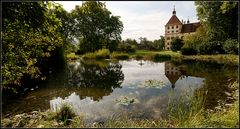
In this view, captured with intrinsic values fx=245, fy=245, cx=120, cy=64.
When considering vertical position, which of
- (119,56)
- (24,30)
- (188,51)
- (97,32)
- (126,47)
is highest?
(97,32)

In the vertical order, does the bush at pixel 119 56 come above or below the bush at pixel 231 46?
below

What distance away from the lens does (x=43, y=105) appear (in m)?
8.46

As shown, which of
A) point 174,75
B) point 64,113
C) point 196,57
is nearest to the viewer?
point 64,113

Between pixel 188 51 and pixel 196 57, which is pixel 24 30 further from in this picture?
pixel 188 51

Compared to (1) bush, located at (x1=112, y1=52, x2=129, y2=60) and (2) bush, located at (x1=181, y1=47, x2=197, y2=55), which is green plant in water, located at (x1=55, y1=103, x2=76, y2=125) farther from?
(2) bush, located at (x1=181, y1=47, x2=197, y2=55)

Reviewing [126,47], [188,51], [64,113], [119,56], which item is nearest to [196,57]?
[188,51]

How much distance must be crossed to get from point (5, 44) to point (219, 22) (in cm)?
2583

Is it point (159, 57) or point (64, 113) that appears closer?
point (64, 113)

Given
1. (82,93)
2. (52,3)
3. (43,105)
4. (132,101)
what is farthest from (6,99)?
(52,3)

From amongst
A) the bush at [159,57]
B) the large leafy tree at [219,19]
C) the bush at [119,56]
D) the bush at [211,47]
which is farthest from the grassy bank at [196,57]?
the large leafy tree at [219,19]

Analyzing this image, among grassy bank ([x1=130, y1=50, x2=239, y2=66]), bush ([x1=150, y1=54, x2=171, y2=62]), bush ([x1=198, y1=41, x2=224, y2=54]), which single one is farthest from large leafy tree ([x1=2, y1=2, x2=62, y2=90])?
bush ([x1=150, y1=54, x2=171, y2=62])

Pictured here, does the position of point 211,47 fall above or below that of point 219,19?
below

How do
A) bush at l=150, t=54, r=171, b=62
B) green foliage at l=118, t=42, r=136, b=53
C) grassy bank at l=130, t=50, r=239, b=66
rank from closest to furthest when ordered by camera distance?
grassy bank at l=130, t=50, r=239, b=66
bush at l=150, t=54, r=171, b=62
green foliage at l=118, t=42, r=136, b=53

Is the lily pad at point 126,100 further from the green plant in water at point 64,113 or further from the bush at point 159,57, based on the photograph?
the bush at point 159,57
